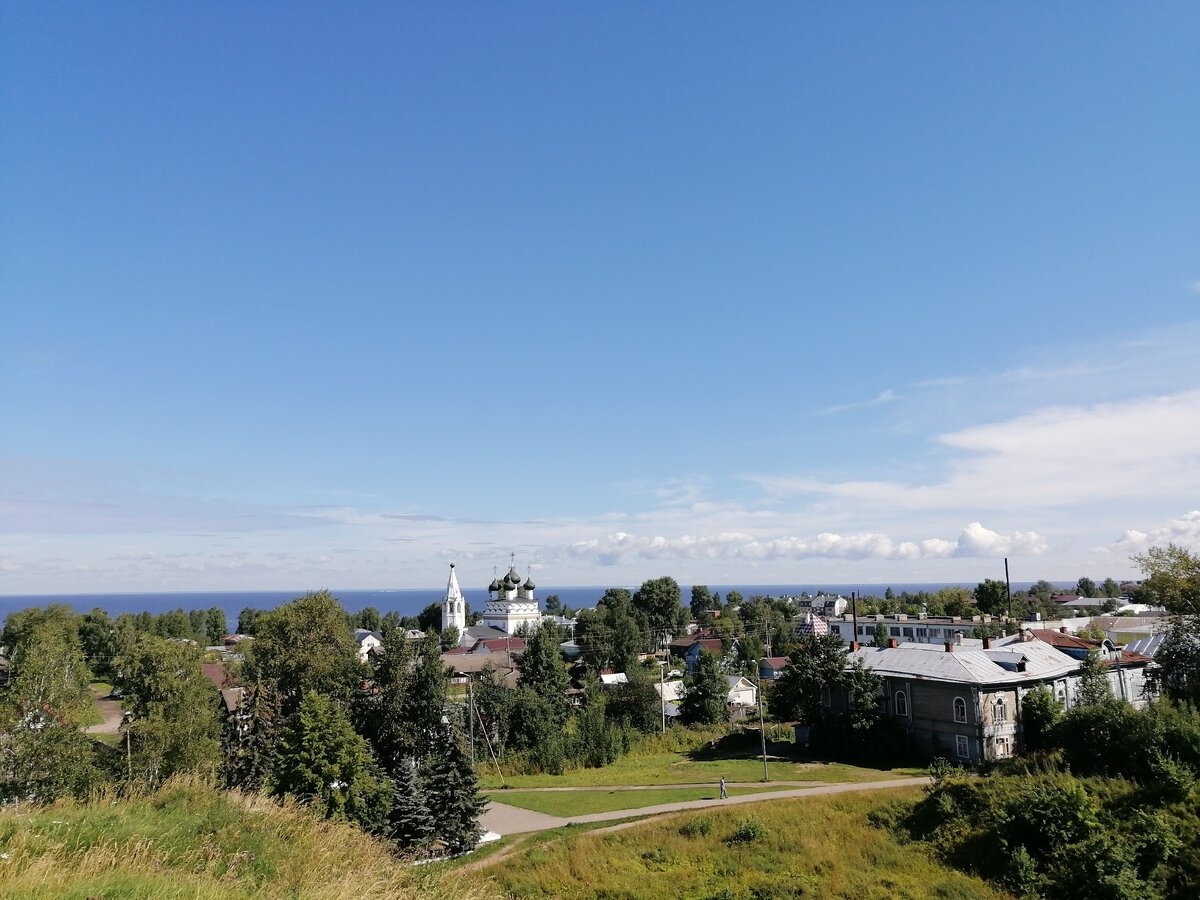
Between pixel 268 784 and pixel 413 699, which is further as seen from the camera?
pixel 413 699

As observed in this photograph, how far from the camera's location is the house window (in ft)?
141

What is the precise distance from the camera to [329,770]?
29.8 meters

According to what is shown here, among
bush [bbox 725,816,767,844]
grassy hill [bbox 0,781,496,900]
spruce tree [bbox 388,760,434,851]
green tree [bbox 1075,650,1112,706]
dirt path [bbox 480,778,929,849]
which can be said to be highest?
grassy hill [bbox 0,781,496,900]

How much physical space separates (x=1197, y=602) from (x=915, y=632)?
2308 inches

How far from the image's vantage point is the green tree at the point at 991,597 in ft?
357

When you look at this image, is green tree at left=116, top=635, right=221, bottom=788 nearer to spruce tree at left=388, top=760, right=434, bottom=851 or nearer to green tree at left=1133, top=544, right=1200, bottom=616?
spruce tree at left=388, top=760, right=434, bottom=851

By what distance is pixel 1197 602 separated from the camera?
4138cm

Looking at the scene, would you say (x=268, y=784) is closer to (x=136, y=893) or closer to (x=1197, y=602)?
(x=136, y=893)

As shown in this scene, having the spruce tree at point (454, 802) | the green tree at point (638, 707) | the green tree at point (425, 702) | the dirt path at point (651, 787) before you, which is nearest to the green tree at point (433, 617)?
the green tree at point (638, 707)

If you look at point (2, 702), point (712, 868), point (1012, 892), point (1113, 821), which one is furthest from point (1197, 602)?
point (2, 702)

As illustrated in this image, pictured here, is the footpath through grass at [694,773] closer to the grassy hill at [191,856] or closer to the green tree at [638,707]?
the green tree at [638,707]

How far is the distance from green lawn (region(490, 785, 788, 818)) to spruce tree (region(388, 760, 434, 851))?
8.19m

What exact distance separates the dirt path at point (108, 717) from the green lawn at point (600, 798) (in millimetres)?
29611

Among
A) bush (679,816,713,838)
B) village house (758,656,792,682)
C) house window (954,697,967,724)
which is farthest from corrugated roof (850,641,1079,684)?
village house (758,656,792,682)
